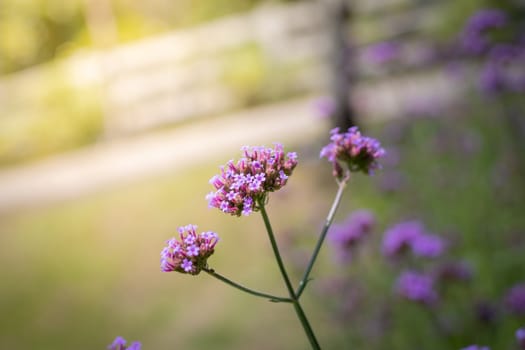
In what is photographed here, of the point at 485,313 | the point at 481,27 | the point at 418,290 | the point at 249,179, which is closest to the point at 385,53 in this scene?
the point at 481,27

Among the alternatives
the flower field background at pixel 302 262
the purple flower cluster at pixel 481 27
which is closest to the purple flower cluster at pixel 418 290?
the flower field background at pixel 302 262

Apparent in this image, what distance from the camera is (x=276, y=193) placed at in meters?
3.99

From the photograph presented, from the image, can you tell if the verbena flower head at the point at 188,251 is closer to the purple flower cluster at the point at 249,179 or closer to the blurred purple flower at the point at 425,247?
the purple flower cluster at the point at 249,179

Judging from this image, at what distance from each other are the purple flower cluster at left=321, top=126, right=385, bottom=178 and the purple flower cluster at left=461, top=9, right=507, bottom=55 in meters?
2.30

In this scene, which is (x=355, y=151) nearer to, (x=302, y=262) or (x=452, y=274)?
(x=452, y=274)

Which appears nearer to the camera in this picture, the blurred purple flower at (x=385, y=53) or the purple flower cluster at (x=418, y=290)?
the purple flower cluster at (x=418, y=290)

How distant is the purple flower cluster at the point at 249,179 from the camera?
1.02 m

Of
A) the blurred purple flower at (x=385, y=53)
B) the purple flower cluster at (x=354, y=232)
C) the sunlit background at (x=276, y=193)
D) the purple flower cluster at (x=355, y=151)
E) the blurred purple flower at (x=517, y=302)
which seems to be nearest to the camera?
the purple flower cluster at (x=355, y=151)

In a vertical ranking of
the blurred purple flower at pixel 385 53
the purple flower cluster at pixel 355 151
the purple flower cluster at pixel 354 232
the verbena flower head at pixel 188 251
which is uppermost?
the blurred purple flower at pixel 385 53

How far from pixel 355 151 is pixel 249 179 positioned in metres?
0.28

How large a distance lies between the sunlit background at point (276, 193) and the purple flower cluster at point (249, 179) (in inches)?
48.3

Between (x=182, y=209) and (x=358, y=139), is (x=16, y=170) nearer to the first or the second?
(x=182, y=209)

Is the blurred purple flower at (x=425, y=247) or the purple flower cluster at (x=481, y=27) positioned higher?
the purple flower cluster at (x=481, y=27)

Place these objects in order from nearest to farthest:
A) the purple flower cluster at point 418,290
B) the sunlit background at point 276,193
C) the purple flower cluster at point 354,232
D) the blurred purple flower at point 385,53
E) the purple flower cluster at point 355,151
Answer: the purple flower cluster at point 355,151, the purple flower cluster at point 418,290, the purple flower cluster at point 354,232, the sunlit background at point 276,193, the blurred purple flower at point 385,53
